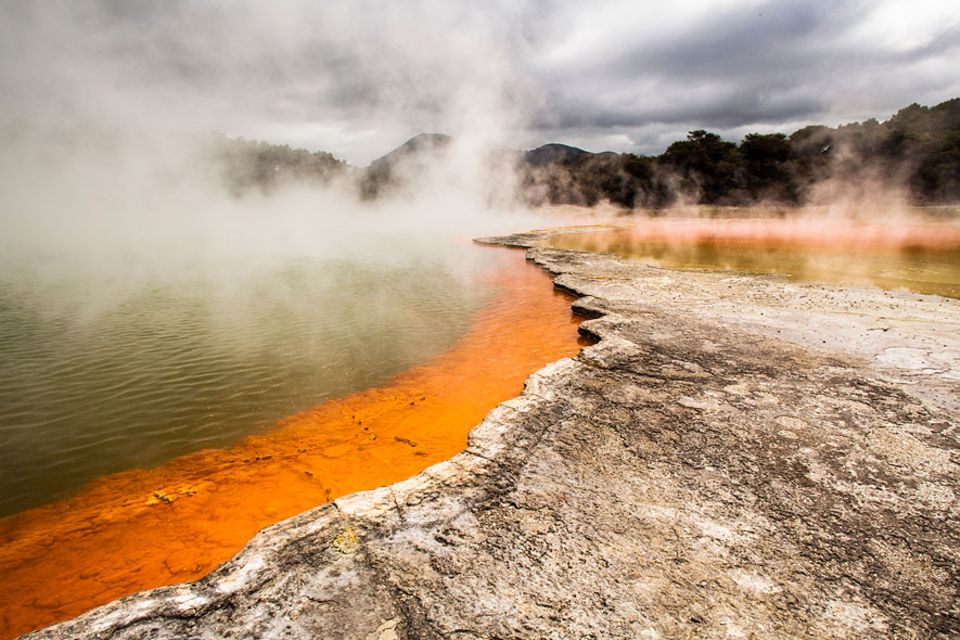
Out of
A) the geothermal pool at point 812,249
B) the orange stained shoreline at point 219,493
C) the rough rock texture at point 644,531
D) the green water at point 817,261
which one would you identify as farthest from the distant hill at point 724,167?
the orange stained shoreline at point 219,493

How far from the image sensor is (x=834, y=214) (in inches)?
1021

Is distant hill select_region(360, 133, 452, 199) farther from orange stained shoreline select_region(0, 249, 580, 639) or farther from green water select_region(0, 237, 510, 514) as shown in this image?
orange stained shoreline select_region(0, 249, 580, 639)

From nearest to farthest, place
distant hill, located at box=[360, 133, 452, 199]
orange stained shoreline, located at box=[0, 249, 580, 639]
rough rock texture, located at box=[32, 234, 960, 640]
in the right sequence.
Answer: rough rock texture, located at box=[32, 234, 960, 640] < orange stained shoreline, located at box=[0, 249, 580, 639] < distant hill, located at box=[360, 133, 452, 199]

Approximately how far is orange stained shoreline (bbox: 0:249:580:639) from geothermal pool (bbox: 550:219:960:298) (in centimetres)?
861

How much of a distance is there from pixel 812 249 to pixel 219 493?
1837cm

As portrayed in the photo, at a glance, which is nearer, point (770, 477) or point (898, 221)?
point (770, 477)

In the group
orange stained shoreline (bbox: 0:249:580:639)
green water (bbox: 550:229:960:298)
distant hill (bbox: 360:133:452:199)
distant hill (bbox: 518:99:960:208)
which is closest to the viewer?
orange stained shoreline (bbox: 0:249:580:639)

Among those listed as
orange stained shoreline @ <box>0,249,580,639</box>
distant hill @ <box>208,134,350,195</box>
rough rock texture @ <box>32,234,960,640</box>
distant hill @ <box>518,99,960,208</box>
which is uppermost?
distant hill @ <box>208,134,350,195</box>

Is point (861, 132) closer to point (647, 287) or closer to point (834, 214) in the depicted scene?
point (834, 214)

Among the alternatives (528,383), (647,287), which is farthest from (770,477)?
(647,287)

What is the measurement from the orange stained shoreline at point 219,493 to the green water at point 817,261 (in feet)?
27.1

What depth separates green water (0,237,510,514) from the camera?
4164 millimetres

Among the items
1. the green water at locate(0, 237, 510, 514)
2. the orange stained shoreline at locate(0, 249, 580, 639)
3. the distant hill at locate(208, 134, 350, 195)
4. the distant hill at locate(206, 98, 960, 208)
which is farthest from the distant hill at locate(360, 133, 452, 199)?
the orange stained shoreline at locate(0, 249, 580, 639)

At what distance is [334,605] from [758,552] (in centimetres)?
207
